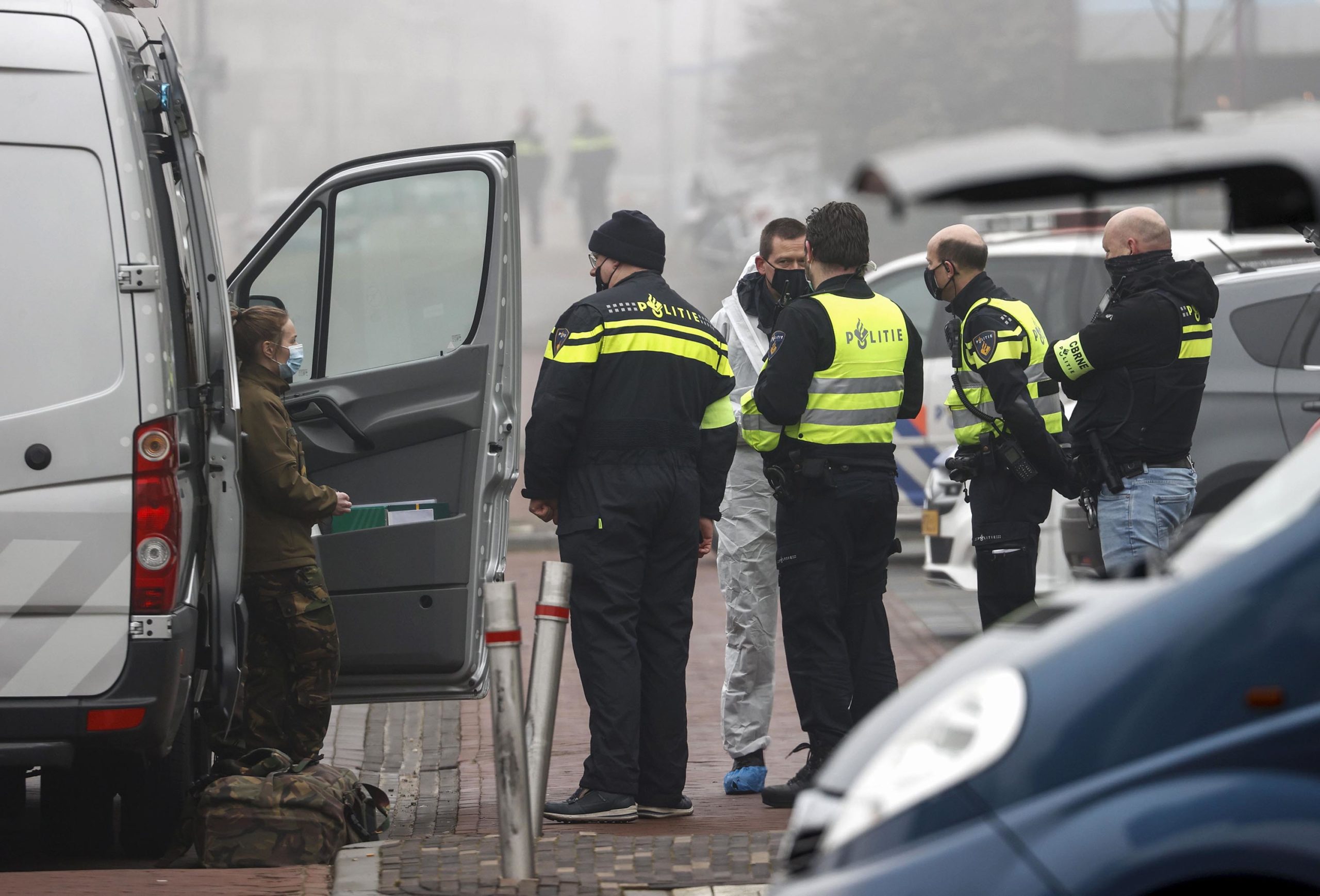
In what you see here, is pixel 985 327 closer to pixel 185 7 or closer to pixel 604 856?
pixel 604 856

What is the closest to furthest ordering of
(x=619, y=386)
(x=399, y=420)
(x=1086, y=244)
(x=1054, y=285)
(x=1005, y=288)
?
(x=619, y=386)
(x=399, y=420)
(x=1005, y=288)
(x=1086, y=244)
(x=1054, y=285)

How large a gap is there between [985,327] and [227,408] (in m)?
2.47

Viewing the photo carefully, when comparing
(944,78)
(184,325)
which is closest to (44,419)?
(184,325)

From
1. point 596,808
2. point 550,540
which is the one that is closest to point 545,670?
point 596,808

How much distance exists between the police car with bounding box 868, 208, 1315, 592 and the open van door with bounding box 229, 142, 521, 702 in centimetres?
382

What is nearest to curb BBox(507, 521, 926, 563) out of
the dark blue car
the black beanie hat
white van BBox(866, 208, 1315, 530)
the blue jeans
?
white van BBox(866, 208, 1315, 530)

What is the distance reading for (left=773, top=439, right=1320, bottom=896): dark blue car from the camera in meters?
2.52

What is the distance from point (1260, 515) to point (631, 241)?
3.25m

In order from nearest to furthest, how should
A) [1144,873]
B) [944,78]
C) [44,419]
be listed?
[1144,873] < [44,419] < [944,78]

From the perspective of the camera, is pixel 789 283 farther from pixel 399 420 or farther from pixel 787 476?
pixel 399 420

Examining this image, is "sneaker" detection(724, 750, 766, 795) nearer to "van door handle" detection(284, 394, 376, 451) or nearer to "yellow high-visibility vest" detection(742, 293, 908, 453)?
"yellow high-visibility vest" detection(742, 293, 908, 453)

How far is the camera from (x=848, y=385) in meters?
5.80

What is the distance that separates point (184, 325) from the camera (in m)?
5.20

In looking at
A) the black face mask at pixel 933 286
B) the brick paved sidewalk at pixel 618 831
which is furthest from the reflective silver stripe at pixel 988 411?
the brick paved sidewalk at pixel 618 831
